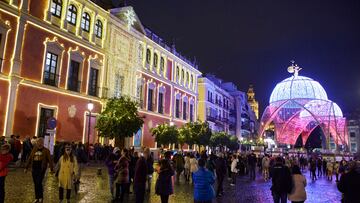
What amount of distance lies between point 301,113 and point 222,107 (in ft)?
50.2

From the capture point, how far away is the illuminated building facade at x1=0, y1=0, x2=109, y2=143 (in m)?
21.9

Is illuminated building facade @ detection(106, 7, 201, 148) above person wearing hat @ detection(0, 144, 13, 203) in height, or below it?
above

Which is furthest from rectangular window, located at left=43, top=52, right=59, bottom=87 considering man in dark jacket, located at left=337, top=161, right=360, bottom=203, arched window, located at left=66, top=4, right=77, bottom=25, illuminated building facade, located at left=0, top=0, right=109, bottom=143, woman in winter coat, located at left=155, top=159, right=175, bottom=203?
man in dark jacket, located at left=337, top=161, right=360, bottom=203

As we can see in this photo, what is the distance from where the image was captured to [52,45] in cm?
2556

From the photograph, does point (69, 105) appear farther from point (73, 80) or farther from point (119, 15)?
point (119, 15)

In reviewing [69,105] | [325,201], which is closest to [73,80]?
[69,105]

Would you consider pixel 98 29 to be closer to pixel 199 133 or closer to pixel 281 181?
pixel 199 133

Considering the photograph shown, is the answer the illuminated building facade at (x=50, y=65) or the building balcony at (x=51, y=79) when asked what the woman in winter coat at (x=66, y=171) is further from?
the building balcony at (x=51, y=79)

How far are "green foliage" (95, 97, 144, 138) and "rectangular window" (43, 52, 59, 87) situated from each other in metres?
4.58

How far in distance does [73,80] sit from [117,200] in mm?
19182

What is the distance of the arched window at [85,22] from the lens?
94.5 feet

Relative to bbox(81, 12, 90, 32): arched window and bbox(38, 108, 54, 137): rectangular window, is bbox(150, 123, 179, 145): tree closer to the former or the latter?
bbox(81, 12, 90, 32): arched window

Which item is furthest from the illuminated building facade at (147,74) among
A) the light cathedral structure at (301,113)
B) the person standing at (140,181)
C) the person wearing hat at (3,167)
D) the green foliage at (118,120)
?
the person standing at (140,181)

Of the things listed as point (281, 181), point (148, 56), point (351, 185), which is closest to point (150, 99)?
point (148, 56)
